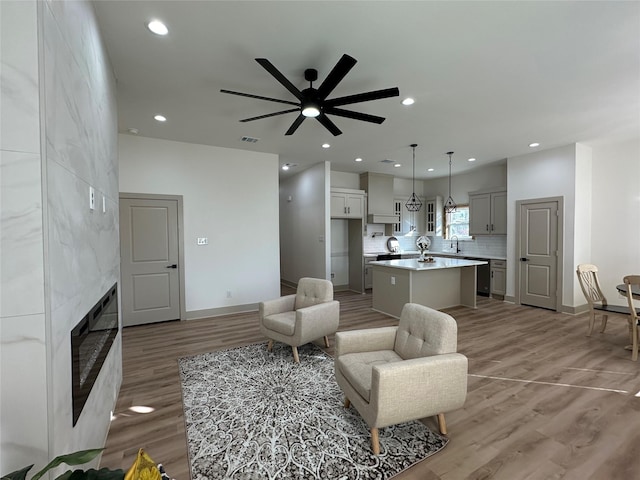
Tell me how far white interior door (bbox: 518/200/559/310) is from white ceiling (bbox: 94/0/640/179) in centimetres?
153

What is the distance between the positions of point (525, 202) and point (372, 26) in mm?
5253

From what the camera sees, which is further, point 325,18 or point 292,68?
point 292,68

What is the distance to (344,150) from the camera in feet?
18.3

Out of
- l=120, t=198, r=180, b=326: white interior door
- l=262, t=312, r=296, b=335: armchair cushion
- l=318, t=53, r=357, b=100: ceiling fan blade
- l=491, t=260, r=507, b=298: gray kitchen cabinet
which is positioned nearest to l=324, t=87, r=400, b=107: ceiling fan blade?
l=318, t=53, r=357, b=100: ceiling fan blade

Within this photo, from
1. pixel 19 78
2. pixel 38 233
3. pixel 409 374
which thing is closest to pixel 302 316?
pixel 409 374

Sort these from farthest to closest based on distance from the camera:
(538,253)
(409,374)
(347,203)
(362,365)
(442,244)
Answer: (442,244)
(347,203)
(538,253)
(362,365)
(409,374)

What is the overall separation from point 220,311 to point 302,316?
2627mm

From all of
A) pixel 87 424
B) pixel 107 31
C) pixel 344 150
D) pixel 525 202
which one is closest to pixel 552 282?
pixel 525 202

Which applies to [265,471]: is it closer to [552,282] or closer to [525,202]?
[552,282]

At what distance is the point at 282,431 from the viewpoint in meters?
2.20

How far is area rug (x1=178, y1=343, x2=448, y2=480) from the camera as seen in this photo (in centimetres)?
186

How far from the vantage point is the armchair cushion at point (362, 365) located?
2082 mm

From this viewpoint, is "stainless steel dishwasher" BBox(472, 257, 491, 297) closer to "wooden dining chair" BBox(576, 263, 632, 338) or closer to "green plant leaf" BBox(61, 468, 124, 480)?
"wooden dining chair" BBox(576, 263, 632, 338)

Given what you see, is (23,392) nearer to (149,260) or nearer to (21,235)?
(21,235)
